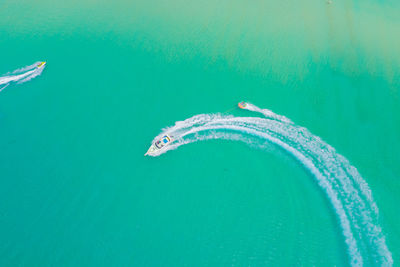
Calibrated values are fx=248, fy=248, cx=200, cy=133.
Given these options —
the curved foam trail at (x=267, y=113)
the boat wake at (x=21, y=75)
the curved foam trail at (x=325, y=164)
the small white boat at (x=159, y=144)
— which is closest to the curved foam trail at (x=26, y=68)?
the boat wake at (x=21, y=75)

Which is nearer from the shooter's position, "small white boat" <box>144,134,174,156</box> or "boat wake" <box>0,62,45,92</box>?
"small white boat" <box>144,134,174,156</box>

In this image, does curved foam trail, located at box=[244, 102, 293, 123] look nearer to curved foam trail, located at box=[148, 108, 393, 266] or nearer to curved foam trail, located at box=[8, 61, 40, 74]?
curved foam trail, located at box=[148, 108, 393, 266]

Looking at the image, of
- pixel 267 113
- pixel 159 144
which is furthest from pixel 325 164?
pixel 159 144

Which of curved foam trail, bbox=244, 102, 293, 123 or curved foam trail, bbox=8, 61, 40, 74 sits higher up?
curved foam trail, bbox=8, 61, 40, 74

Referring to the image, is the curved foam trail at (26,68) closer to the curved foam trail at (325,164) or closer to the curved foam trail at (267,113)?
the curved foam trail at (325,164)

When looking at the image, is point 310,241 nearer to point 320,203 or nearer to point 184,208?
point 320,203

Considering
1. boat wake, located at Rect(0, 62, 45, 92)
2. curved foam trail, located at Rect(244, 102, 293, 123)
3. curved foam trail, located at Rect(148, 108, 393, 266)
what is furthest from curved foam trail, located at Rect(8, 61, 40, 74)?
curved foam trail, located at Rect(244, 102, 293, 123)
